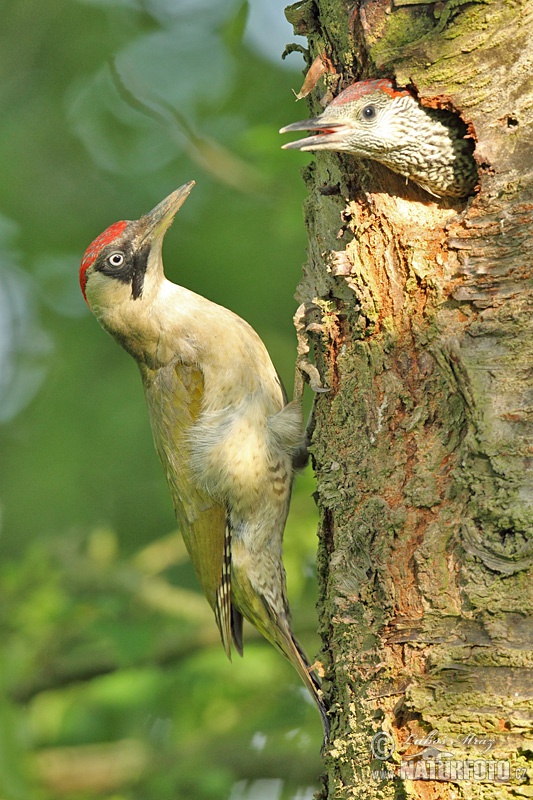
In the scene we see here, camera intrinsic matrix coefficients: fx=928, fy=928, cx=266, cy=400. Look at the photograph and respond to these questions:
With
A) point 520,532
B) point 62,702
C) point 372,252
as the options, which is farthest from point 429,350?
point 62,702

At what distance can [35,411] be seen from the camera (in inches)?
321

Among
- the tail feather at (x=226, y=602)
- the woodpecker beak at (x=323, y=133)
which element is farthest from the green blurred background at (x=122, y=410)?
the woodpecker beak at (x=323, y=133)

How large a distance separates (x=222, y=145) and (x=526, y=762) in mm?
5423

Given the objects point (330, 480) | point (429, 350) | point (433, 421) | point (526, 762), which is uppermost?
point (429, 350)

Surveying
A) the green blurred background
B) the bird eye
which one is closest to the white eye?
the green blurred background

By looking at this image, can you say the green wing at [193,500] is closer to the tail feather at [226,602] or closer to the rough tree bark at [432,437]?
the tail feather at [226,602]

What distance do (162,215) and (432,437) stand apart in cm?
244

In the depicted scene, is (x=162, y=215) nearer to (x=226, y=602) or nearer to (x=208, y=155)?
(x=208, y=155)

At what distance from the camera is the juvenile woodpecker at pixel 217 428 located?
14.0 feet

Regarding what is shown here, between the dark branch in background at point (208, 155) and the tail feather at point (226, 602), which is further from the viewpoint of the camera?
the dark branch in background at point (208, 155)

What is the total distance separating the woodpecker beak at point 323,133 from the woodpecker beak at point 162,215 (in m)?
1.47

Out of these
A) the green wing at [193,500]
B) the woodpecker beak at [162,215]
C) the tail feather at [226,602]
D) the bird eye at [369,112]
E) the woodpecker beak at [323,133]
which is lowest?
the tail feather at [226,602]

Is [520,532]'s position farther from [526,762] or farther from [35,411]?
[35,411]

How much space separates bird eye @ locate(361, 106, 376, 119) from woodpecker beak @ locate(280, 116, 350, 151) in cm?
7
